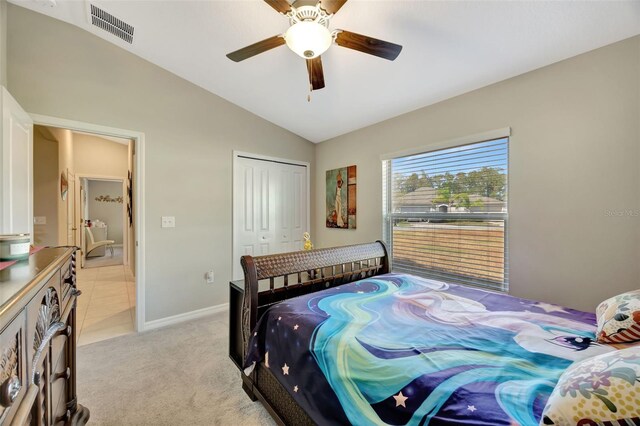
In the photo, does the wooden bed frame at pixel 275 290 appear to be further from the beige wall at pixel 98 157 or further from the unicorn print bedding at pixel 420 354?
the beige wall at pixel 98 157

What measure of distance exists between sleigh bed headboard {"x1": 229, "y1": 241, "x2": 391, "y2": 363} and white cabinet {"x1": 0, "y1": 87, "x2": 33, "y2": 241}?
1689mm

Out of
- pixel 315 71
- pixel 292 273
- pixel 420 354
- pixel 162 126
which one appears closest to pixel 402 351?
pixel 420 354

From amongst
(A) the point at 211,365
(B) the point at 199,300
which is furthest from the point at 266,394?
(B) the point at 199,300

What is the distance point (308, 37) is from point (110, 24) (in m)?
2.17

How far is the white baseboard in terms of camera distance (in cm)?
293

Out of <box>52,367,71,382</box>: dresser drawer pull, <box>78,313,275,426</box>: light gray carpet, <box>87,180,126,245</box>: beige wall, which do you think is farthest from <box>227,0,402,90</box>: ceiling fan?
<box>87,180,126,245</box>: beige wall

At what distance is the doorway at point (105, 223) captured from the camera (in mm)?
2846

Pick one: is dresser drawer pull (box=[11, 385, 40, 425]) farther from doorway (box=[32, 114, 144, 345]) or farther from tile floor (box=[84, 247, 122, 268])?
tile floor (box=[84, 247, 122, 268])

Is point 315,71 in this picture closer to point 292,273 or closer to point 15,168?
point 292,273

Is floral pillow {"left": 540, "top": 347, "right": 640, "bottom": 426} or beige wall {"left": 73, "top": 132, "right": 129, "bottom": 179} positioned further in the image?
beige wall {"left": 73, "top": 132, "right": 129, "bottom": 179}

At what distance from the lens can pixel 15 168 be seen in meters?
1.98

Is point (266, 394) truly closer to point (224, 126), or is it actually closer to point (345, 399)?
point (345, 399)

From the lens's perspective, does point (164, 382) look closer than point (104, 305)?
Yes

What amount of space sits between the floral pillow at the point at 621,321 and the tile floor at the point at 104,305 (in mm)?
3838
